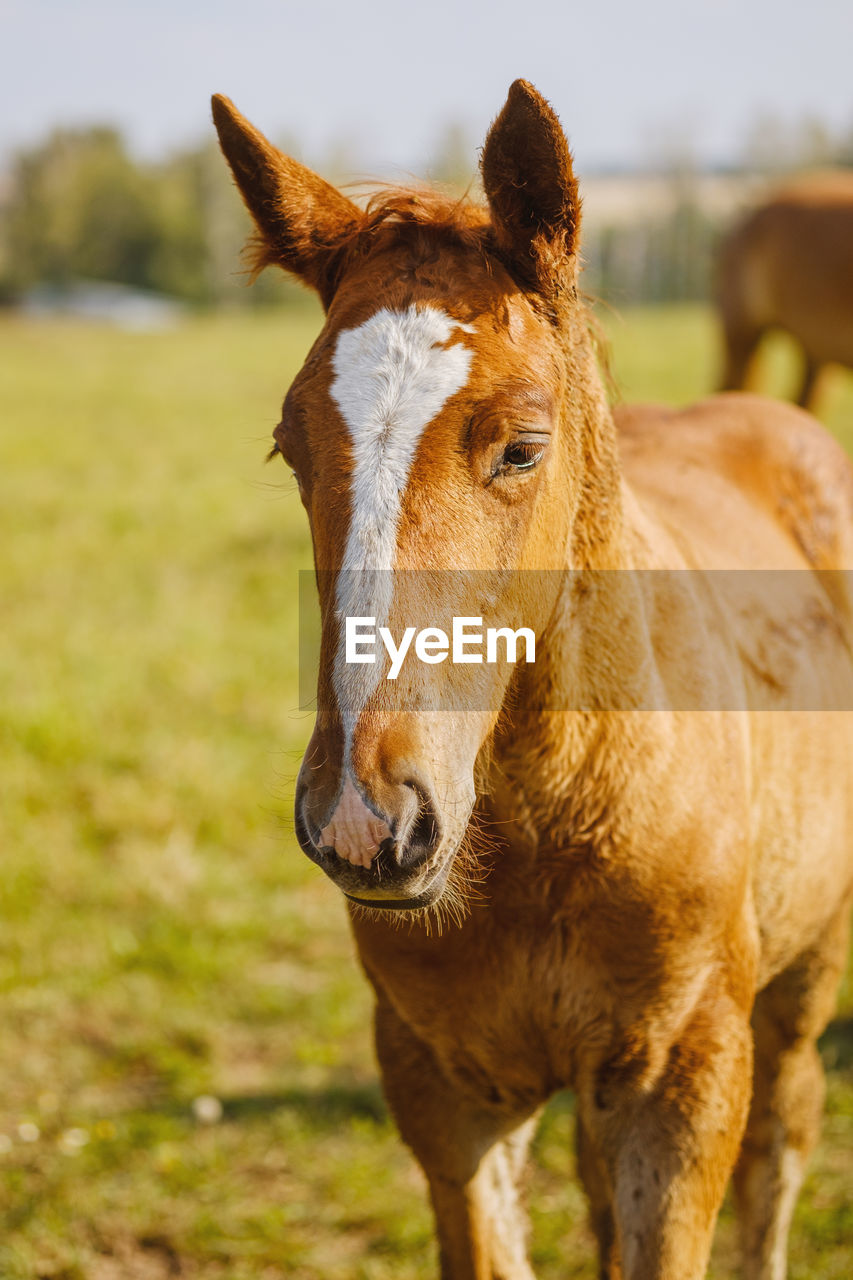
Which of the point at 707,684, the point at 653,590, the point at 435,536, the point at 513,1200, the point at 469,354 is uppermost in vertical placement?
the point at 469,354

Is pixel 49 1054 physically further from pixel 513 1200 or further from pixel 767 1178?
pixel 767 1178

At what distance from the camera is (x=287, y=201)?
2.20 m

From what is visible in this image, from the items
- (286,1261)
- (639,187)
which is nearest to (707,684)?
(286,1261)

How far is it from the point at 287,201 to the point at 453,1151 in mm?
1936

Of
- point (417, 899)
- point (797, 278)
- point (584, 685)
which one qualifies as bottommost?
point (417, 899)

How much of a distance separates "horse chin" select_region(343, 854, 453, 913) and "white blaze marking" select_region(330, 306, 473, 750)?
257mm

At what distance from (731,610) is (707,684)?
400 millimetres

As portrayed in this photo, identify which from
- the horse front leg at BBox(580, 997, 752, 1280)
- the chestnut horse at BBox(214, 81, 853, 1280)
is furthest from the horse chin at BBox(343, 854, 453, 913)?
the horse front leg at BBox(580, 997, 752, 1280)

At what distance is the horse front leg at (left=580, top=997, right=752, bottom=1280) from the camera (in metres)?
2.15

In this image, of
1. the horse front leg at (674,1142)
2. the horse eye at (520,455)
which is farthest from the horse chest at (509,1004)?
the horse eye at (520,455)

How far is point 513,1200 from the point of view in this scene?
2564mm

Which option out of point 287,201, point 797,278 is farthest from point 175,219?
point 287,201

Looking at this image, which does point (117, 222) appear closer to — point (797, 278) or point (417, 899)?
point (797, 278)

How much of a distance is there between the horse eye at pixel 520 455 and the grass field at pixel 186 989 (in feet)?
1.84
